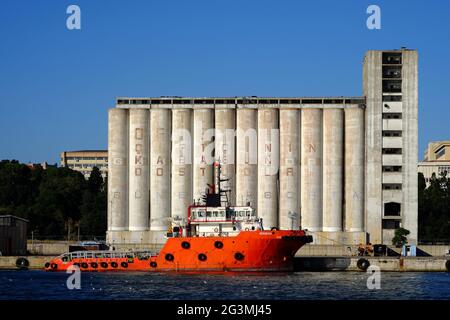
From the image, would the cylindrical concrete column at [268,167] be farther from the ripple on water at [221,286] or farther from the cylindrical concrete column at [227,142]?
the ripple on water at [221,286]

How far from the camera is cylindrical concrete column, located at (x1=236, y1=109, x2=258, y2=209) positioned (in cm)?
11419

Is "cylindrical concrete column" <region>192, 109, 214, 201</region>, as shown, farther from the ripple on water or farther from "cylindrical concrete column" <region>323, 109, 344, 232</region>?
the ripple on water

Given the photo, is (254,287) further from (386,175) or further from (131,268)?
(386,175)

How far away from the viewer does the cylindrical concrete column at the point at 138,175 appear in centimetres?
11469

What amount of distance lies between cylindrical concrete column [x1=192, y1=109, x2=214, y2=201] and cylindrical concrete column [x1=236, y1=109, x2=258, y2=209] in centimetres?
372

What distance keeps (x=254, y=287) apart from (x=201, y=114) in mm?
57064

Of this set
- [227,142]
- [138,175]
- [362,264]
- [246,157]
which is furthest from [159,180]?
[362,264]

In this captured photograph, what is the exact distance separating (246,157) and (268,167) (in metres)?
3.29

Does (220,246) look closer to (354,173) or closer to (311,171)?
(311,171)

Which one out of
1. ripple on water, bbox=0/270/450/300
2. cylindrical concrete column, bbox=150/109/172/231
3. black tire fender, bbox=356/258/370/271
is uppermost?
cylindrical concrete column, bbox=150/109/172/231

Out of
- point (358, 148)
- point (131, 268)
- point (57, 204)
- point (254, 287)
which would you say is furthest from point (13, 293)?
point (57, 204)

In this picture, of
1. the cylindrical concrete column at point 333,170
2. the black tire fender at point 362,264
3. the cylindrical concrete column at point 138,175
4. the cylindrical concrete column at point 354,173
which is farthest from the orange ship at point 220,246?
the cylindrical concrete column at point 354,173

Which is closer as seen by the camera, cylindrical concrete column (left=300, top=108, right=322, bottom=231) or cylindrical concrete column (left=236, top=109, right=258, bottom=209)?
cylindrical concrete column (left=300, top=108, right=322, bottom=231)

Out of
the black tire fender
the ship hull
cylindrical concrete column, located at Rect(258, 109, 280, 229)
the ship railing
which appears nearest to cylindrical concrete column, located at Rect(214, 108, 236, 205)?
cylindrical concrete column, located at Rect(258, 109, 280, 229)
